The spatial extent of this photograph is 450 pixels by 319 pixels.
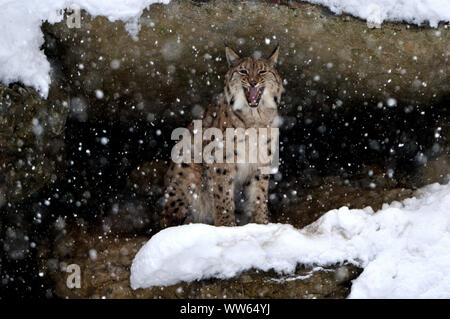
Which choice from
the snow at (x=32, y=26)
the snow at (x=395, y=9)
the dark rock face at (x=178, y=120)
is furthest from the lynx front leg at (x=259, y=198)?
the snow at (x=32, y=26)

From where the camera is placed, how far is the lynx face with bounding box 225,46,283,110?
6.08 meters

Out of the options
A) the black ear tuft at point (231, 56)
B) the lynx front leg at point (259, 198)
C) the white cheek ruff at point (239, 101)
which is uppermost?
the black ear tuft at point (231, 56)

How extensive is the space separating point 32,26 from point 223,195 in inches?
106

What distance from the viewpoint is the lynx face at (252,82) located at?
20.0 ft

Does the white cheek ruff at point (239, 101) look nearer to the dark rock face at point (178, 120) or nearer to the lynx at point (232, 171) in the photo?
the lynx at point (232, 171)

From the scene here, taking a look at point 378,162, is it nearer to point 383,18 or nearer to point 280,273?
point 383,18

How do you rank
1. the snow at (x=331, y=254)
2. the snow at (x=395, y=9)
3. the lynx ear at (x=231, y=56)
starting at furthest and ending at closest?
the snow at (x=395, y=9) < the lynx ear at (x=231, y=56) < the snow at (x=331, y=254)

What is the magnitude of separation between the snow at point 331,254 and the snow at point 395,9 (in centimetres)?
242

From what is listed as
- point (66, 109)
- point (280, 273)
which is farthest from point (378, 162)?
point (66, 109)

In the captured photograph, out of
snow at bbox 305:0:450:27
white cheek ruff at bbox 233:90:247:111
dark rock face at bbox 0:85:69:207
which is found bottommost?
dark rock face at bbox 0:85:69:207

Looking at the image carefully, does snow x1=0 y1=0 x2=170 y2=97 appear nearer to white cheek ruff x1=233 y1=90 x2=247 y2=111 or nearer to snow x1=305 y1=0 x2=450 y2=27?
white cheek ruff x1=233 y1=90 x2=247 y2=111

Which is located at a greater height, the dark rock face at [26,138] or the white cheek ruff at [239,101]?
the white cheek ruff at [239,101]

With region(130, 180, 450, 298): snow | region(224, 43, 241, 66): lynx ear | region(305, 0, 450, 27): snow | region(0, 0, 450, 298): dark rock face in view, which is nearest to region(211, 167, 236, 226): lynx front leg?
region(0, 0, 450, 298): dark rock face

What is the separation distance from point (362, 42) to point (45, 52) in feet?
11.5
